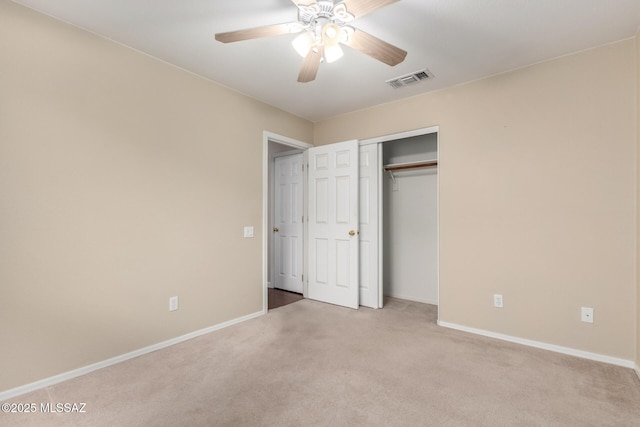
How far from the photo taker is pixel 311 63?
2.01 m

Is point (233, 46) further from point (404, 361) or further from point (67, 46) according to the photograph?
point (404, 361)

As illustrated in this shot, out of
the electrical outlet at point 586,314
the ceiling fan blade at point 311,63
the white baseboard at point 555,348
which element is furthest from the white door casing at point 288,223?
the electrical outlet at point 586,314

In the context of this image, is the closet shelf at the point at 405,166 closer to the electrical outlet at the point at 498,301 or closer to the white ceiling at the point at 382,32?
the white ceiling at the point at 382,32

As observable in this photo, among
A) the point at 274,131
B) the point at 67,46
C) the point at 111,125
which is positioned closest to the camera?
the point at 67,46

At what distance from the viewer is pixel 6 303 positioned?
75.5 inches

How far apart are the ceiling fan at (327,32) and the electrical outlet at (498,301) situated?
7.54ft

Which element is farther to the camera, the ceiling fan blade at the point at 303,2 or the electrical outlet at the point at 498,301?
the electrical outlet at the point at 498,301

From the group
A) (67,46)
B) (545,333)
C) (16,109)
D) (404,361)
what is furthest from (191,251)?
(545,333)

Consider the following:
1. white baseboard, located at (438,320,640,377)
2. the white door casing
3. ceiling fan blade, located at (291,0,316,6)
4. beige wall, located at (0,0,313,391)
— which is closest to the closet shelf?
the white door casing

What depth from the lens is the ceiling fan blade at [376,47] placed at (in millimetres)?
1783

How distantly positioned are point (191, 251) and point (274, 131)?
5.65 feet

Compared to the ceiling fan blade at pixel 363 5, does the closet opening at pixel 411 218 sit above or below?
below

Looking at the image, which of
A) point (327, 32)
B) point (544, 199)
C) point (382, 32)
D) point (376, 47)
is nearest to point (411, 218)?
point (544, 199)

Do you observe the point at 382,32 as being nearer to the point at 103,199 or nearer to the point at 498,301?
the point at 103,199
